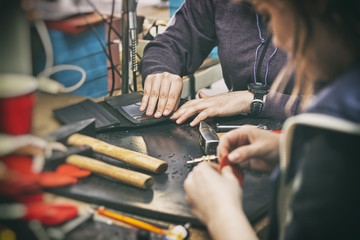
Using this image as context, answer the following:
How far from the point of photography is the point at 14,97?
1.22 feet

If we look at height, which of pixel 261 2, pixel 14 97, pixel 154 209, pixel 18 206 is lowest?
pixel 154 209

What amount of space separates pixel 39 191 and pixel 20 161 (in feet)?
0.22

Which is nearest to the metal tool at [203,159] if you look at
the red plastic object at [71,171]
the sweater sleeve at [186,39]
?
the red plastic object at [71,171]

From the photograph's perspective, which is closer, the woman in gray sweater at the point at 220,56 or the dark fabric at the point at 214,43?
the woman in gray sweater at the point at 220,56

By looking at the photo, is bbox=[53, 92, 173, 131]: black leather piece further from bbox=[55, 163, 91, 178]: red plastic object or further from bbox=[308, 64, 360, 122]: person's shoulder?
bbox=[308, 64, 360, 122]: person's shoulder

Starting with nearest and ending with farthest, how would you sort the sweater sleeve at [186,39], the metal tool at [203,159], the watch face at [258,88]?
the metal tool at [203,159]
the watch face at [258,88]
the sweater sleeve at [186,39]

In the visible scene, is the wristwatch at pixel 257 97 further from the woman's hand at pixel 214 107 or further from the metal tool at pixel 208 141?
the metal tool at pixel 208 141

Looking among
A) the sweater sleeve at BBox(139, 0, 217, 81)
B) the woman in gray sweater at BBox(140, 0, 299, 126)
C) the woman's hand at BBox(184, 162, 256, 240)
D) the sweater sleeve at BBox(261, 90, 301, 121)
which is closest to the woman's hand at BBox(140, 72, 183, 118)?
the woman in gray sweater at BBox(140, 0, 299, 126)

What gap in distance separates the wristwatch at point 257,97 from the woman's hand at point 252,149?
1.00 ft

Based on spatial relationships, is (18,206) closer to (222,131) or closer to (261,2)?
(261,2)

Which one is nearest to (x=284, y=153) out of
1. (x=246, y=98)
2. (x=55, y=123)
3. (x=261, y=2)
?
(x=261, y=2)

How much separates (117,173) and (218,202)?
0.69 feet

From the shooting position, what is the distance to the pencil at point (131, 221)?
56cm

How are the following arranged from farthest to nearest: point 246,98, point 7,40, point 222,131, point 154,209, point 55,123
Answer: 1. point 246,98
2. point 222,131
3. point 154,209
4. point 55,123
5. point 7,40
